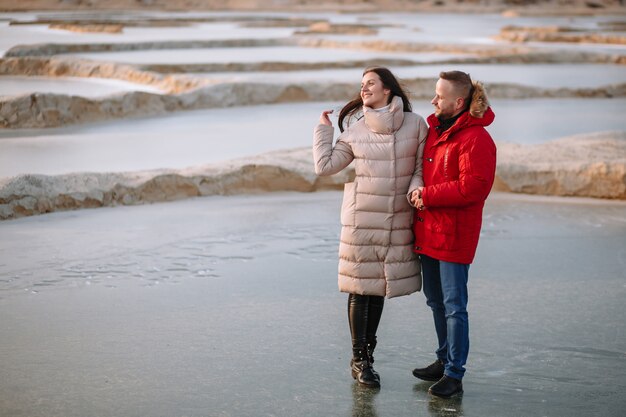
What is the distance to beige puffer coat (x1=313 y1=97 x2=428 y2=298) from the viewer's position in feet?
9.86

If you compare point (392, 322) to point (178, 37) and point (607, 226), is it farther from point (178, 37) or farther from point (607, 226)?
point (178, 37)

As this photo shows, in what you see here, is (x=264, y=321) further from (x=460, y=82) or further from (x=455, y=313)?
(x=460, y=82)

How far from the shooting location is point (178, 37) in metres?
19.4

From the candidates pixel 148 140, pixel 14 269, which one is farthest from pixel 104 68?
pixel 14 269

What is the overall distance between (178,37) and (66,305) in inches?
636

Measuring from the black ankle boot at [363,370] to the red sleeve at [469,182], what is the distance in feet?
1.78

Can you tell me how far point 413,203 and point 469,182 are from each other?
0.19 m

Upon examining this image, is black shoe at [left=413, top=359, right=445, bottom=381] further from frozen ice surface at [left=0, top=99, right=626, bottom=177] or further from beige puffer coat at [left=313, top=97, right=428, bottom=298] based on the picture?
frozen ice surface at [left=0, top=99, right=626, bottom=177]

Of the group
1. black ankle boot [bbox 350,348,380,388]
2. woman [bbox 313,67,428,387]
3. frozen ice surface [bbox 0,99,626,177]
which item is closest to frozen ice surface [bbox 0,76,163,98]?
frozen ice surface [bbox 0,99,626,177]

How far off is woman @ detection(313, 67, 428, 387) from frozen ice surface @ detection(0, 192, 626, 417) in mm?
263

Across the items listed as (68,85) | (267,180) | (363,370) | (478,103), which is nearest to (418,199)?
(478,103)

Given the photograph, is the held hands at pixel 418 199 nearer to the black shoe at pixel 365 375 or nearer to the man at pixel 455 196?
the man at pixel 455 196

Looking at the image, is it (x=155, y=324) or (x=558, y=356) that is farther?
(x=155, y=324)

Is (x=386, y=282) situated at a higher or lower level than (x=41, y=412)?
higher
